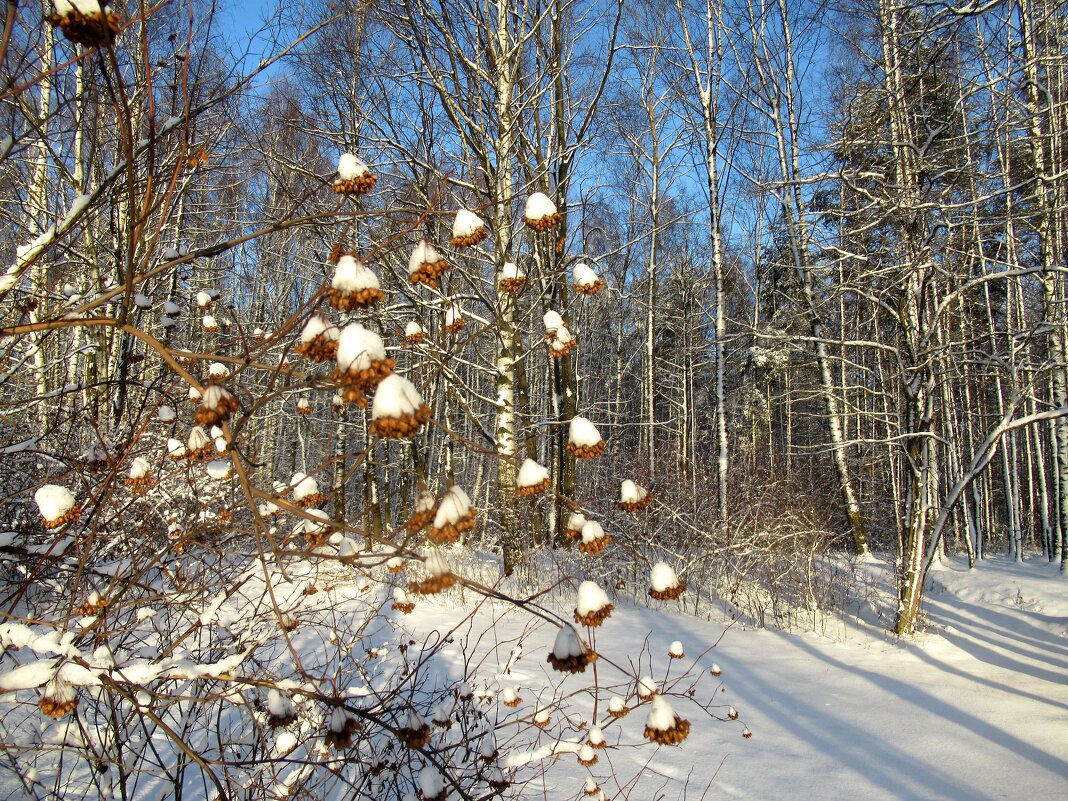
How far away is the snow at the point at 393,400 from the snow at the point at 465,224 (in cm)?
74

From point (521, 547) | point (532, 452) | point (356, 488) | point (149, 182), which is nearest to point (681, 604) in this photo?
point (521, 547)

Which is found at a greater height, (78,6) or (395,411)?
(78,6)

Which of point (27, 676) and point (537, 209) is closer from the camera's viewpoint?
point (27, 676)

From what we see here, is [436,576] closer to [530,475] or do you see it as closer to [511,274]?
[530,475]

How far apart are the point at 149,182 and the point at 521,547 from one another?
6092 mm

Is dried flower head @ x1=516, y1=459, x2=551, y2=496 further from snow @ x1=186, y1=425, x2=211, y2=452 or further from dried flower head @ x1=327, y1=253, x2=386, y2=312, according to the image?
snow @ x1=186, y1=425, x2=211, y2=452

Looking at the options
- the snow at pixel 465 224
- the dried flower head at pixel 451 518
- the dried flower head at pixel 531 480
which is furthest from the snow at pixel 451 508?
the snow at pixel 465 224

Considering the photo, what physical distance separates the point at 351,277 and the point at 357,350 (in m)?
0.16

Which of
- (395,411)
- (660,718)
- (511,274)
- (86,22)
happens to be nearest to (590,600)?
(660,718)

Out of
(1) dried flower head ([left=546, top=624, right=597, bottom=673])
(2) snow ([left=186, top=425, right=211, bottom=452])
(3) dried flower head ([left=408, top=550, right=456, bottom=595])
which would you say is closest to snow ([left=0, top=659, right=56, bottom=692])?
(2) snow ([left=186, top=425, right=211, bottom=452])

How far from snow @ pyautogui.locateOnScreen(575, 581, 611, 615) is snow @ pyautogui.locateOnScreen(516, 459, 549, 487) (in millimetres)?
235

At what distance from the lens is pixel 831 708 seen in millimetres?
4047

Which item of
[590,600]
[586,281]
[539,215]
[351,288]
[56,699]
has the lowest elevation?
[56,699]

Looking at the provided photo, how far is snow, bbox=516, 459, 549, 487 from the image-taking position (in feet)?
4.21
